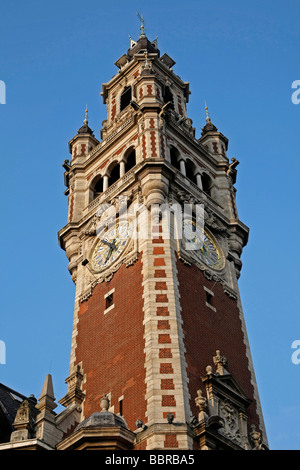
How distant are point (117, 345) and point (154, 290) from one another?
252cm

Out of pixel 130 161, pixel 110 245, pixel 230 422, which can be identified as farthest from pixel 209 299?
pixel 130 161

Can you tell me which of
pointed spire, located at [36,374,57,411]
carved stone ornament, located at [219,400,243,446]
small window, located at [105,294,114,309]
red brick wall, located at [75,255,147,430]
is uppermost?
small window, located at [105,294,114,309]

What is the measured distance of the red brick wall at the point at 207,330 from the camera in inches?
1115

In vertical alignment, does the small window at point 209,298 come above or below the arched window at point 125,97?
below

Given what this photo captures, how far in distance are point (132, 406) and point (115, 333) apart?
13.6 feet

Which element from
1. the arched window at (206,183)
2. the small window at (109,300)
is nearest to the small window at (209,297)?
the small window at (109,300)

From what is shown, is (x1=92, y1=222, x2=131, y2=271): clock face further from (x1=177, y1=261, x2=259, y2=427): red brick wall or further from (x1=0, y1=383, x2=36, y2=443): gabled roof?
(x1=0, y1=383, x2=36, y2=443): gabled roof

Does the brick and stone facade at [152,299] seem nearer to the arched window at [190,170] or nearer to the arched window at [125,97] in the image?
the arched window at [190,170]

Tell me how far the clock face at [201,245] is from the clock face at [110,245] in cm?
260

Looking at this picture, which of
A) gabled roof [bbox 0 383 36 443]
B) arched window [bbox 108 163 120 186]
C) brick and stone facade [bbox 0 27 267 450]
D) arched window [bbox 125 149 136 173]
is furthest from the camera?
arched window [bbox 108 163 120 186]

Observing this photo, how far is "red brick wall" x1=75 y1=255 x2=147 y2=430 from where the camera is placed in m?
27.1

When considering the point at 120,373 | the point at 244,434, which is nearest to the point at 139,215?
the point at 120,373

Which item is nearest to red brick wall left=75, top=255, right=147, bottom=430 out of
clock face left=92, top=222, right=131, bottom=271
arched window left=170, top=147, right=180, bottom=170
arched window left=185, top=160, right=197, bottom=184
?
clock face left=92, top=222, right=131, bottom=271

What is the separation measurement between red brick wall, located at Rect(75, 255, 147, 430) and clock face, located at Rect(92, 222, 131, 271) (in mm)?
1121
